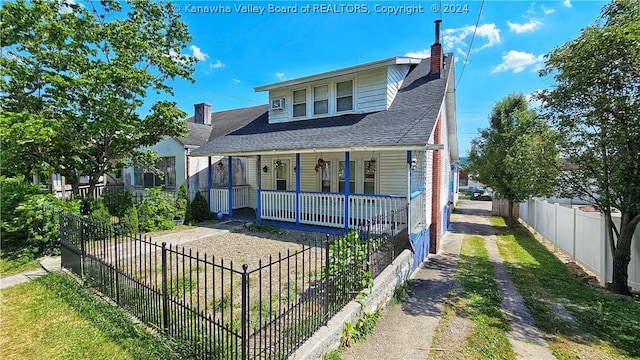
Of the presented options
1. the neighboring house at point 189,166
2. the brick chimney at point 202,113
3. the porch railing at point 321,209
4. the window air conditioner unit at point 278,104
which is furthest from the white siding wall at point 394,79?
the brick chimney at point 202,113

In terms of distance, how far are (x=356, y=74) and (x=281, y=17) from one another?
12.2 feet

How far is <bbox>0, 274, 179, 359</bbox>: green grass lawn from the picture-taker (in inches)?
148

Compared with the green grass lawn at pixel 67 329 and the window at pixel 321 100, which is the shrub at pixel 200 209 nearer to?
the window at pixel 321 100

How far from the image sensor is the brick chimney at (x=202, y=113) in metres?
19.1

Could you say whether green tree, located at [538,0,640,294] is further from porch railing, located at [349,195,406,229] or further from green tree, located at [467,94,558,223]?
porch railing, located at [349,195,406,229]

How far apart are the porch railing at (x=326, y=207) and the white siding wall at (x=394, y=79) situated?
14.1 feet

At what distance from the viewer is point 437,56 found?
1144 cm

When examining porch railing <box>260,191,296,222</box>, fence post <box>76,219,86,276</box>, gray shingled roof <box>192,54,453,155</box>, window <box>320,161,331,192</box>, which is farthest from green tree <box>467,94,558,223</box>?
fence post <box>76,219,86,276</box>

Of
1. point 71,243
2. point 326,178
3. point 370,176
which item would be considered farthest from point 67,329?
point 370,176

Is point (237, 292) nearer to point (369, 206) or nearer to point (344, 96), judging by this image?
point (369, 206)

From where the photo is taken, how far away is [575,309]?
551 centimetres

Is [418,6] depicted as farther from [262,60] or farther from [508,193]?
[508,193]

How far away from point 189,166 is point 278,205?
20.0ft

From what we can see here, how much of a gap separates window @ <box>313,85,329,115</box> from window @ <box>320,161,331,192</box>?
2358mm
